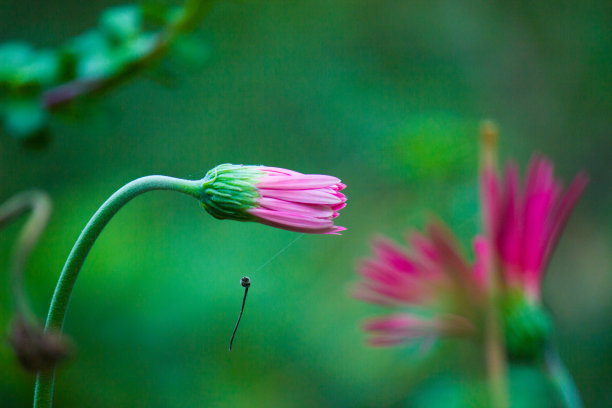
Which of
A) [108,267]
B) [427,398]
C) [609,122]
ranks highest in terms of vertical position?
[609,122]

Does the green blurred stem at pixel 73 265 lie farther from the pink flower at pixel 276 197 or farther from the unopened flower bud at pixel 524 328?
the unopened flower bud at pixel 524 328

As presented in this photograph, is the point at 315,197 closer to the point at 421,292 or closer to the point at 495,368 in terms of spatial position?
the point at 495,368

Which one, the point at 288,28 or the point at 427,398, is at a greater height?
the point at 288,28

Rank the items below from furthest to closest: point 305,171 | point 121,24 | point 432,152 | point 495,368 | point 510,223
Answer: point 305,171
point 432,152
point 121,24
point 510,223
point 495,368

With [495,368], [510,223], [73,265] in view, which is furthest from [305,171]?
[73,265]

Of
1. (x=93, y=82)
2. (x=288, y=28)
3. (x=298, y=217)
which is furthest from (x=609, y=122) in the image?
(x=298, y=217)

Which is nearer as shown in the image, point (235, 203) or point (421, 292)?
point (235, 203)

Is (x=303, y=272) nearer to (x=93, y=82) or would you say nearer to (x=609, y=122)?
(x=93, y=82)
